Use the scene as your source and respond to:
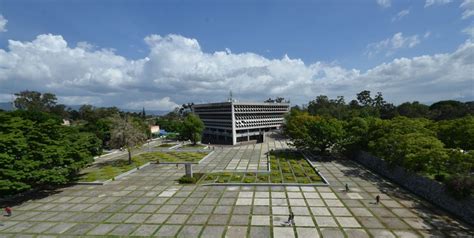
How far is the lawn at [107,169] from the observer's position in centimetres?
3410

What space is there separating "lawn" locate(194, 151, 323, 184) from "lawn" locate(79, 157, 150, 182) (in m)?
14.6

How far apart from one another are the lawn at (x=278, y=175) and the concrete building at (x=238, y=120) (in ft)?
107

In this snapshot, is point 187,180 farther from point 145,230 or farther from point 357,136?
point 357,136

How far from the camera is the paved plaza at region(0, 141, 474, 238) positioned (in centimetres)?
1883

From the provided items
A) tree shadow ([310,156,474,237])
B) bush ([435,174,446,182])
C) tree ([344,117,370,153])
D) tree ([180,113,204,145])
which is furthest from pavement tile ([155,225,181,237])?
tree ([180,113,204,145])

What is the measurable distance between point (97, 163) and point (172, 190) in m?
24.9

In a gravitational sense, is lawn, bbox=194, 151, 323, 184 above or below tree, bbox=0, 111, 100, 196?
below

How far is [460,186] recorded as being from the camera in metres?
20.6

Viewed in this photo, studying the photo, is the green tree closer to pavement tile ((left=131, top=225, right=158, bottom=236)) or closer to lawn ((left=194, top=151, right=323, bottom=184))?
lawn ((left=194, top=151, right=323, bottom=184))

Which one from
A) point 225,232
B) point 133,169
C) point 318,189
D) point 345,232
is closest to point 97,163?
point 133,169

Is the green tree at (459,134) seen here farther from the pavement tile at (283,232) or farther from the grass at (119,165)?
the grass at (119,165)

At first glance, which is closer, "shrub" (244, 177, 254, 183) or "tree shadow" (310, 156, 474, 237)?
"tree shadow" (310, 156, 474, 237)

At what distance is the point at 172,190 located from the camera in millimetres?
28875

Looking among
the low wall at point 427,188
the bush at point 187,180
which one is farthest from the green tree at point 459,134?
the bush at point 187,180
